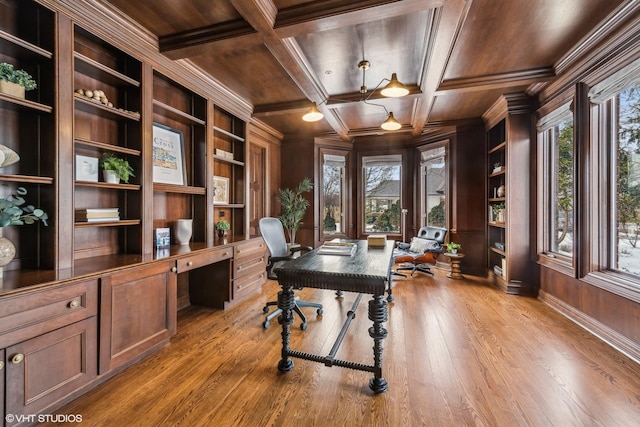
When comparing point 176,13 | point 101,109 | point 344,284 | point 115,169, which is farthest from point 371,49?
point 115,169

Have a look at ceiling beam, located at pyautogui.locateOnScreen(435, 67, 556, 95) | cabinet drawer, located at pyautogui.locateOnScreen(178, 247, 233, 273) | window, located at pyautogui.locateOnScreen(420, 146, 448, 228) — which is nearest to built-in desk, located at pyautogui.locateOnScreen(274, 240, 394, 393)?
cabinet drawer, located at pyautogui.locateOnScreen(178, 247, 233, 273)

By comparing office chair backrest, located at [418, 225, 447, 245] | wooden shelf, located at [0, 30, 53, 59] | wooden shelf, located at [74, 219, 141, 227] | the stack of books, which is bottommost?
office chair backrest, located at [418, 225, 447, 245]

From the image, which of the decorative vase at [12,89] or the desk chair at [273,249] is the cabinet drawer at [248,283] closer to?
the desk chair at [273,249]

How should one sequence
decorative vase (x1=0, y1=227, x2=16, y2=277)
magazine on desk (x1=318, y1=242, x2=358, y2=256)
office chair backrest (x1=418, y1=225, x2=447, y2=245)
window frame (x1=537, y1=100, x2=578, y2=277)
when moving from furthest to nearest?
office chair backrest (x1=418, y1=225, x2=447, y2=245)
window frame (x1=537, y1=100, x2=578, y2=277)
magazine on desk (x1=318, y1=242, x2=358, y2=256)
decorative vase (x1=0, y1=227, x2=16, y2=277)

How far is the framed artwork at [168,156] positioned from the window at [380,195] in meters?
4.03

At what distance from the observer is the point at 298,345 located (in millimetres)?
2482

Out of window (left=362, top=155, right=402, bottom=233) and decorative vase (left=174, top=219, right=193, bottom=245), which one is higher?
window (left=362, top=155, right=402, bottom=233)

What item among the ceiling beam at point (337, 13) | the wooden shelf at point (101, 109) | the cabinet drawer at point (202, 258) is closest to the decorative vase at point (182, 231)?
the cabinet drawer at point (202, 258)

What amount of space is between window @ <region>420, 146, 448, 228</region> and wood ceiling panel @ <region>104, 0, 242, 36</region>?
446cm

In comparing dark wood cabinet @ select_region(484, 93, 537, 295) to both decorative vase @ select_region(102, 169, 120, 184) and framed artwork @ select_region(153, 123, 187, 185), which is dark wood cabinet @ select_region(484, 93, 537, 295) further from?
decorative vase @ select_region(102, 169, 120, 184)

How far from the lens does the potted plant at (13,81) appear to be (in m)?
1.68

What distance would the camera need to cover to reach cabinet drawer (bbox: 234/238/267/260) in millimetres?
3440

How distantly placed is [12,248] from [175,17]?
1986mm

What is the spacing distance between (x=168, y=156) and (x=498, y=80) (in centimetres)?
376
